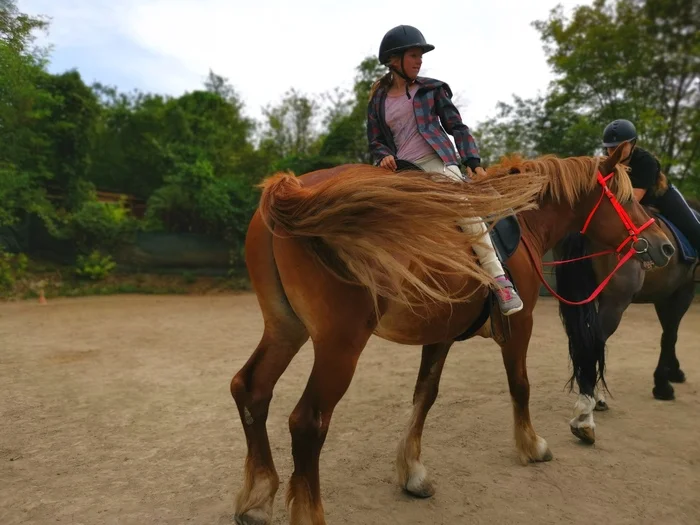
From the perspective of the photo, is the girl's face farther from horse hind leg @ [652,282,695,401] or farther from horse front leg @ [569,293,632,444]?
horse hind leg @ [652,282,695,401]

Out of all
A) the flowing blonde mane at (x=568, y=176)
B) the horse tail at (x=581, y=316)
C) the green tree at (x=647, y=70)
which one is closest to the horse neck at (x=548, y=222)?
the flowing blonde mane at (x=568, y=176)

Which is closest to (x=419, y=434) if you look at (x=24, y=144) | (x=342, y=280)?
(x=342, y=280)

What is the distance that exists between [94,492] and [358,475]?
61.8 inches

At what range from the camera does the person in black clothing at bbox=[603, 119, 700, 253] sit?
4.30m

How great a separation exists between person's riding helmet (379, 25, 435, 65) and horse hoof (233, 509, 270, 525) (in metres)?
2.52

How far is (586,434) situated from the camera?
3.60 meters

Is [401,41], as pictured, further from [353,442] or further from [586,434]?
[586,434]

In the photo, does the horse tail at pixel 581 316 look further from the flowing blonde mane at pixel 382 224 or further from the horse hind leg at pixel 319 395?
the horse hind leg at pixel 319 395

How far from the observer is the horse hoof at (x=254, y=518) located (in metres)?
2.50

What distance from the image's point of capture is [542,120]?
49.1ft

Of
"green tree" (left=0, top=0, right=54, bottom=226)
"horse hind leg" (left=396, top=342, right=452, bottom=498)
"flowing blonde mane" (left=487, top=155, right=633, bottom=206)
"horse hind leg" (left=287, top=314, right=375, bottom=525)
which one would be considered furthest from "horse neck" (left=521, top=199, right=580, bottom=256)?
"green tree" (left=0, top=0, right=54, bottom=226)

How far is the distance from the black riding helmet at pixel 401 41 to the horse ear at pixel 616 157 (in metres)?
1.52

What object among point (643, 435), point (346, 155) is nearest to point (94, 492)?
point (643, 435)

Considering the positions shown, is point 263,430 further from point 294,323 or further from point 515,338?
point 515,338
